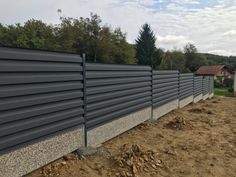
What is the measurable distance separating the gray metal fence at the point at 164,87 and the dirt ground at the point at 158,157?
1.57 m

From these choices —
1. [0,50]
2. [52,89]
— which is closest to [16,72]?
[0,50]

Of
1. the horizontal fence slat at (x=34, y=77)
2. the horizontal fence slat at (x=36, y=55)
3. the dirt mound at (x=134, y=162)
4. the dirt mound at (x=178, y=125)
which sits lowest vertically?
the dirt mound at (x=178, y=125)

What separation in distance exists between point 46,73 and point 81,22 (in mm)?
38362

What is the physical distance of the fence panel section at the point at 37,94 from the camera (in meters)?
3.17

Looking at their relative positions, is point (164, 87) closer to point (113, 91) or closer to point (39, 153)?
point (113, 91)

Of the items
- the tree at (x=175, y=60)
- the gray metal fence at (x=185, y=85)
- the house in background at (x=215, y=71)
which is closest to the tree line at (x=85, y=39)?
the house in background at (x=215, y=71)

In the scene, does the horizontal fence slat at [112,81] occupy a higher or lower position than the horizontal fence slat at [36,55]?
lower

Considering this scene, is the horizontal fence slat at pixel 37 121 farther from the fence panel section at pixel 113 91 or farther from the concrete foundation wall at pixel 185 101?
the concrete foundation wall at pixel 185 101

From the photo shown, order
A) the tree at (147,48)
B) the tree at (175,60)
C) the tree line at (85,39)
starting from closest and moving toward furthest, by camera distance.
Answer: the tree line at (85,39)
the tree at (147,48)
the tree at (175,60)

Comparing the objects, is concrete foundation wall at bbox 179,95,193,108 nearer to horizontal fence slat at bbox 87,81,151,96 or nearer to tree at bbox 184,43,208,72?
horizontal fence slat at bbox 87,81,151,96

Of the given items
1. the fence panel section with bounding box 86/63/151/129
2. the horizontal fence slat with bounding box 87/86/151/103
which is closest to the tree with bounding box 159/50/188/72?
the fence panel section with bounding box 86/63/151/129

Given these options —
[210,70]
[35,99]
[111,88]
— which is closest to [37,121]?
[35,99]

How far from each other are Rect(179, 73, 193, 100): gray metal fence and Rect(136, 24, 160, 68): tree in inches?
1402

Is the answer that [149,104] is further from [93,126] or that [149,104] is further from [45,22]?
[45,22]
